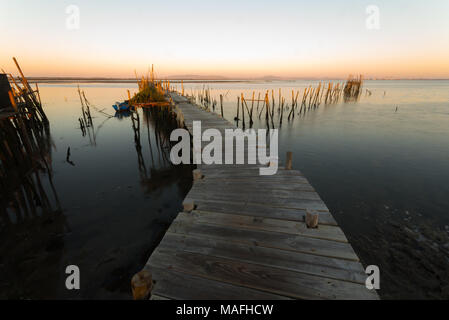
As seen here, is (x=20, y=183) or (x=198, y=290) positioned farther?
(x=20, y=183)

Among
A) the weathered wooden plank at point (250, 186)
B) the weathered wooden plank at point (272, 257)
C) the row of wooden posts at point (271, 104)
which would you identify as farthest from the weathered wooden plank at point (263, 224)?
the row of wooden posts at point (271, 104)

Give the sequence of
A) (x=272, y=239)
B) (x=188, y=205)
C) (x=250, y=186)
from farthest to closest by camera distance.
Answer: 1. (x=250, y=186)
2. (x=188, y=205)
3. (x=272, y=239)

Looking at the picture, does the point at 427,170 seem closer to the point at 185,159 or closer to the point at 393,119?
the point at 185,159

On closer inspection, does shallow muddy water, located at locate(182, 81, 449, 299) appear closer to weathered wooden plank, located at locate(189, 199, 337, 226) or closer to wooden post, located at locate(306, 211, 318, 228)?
weathered wooden plank, located at locate(189, 199, 337, 226)

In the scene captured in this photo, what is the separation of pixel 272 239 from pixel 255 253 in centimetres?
54

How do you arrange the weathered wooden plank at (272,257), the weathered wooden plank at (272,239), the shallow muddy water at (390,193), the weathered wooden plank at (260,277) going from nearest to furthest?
the weathered wooden plank at (260,277) < the weathered wooden plank at (272,257) < the weathered wooden plank at (272,239) < the shallow muddy water at (390,193)

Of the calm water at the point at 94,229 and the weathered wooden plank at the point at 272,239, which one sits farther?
the calm water at the point at 94,229

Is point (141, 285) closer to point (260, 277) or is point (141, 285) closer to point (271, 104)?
point (260, 277)

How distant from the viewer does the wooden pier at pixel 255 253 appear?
2.96 m

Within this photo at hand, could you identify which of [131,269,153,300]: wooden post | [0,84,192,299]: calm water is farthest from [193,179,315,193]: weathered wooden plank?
[131,269,153,300]: wooden post

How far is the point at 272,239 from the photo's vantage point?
156 inches

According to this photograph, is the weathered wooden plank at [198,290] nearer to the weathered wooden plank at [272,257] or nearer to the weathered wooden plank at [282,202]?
the weathered wooden plank at [272,257]

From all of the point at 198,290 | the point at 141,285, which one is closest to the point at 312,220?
the point at 198,290

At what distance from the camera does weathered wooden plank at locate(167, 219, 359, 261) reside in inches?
141
